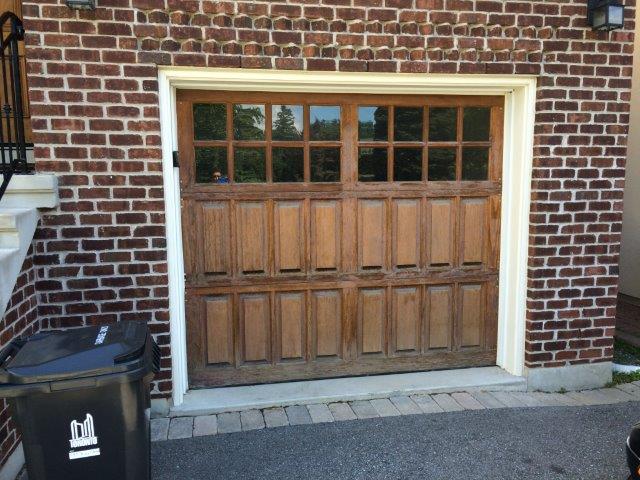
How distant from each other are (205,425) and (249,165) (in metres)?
1.89

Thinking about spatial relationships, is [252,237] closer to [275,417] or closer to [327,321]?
[327,321]

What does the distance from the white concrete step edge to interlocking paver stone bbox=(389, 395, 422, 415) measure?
264 cm

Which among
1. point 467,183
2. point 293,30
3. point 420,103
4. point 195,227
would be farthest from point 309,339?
point 293,30

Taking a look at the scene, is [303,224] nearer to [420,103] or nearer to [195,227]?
[195,227]

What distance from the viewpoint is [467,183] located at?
13.2 ft

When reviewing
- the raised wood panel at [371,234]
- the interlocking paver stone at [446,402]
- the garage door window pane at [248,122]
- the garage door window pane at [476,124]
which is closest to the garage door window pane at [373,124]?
the raised wood panel at [371,234]

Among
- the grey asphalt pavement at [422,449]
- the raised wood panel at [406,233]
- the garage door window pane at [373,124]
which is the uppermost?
the garage door window pane at [373,124]

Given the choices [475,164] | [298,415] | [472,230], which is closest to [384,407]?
[298,415]

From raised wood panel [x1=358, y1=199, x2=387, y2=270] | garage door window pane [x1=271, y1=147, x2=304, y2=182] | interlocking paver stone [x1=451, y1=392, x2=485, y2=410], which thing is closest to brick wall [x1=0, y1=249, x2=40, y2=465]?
garage door window pane [x1=271, y1=147, x2=304, y2=182]

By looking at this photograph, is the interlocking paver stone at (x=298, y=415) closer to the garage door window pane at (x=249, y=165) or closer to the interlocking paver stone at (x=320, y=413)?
the interlocking paver stone at (x=320, y=413)

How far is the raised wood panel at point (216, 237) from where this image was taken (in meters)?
3.72

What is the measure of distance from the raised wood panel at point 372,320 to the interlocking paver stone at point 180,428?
56.2 inches

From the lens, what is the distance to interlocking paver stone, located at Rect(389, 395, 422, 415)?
144 inches

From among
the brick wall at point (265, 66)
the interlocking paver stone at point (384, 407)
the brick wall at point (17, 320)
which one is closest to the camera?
the brick wall at point (17, 320)
